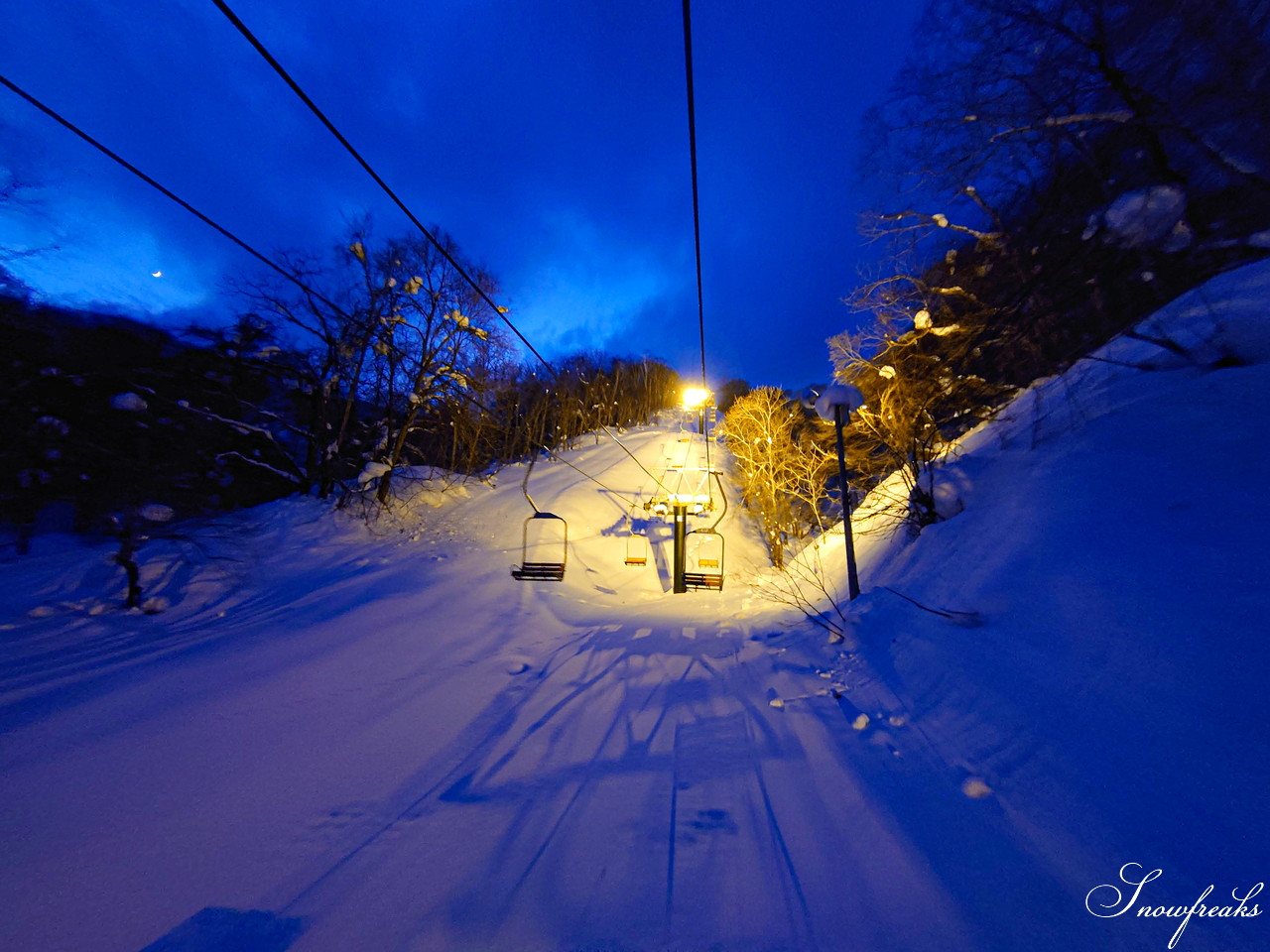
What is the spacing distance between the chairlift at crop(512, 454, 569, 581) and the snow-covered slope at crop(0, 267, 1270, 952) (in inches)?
197

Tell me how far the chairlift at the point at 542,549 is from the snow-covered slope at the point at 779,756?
5.00m

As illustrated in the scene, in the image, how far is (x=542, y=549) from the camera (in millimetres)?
14719

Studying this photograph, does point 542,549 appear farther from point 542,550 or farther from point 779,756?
point 779,756

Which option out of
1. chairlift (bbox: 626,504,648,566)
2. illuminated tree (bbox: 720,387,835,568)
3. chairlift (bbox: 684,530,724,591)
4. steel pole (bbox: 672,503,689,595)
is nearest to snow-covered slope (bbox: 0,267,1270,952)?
steel pole (bbox: 672,503,689,595)

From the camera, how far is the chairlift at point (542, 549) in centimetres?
1136

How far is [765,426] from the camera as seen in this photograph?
19.8 m

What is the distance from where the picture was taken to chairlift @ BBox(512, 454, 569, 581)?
11.4m

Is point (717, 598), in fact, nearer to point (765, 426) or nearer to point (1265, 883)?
point (1265, 883)

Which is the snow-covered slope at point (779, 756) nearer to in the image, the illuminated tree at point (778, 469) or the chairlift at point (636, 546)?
the chairlift at point (636, 546)

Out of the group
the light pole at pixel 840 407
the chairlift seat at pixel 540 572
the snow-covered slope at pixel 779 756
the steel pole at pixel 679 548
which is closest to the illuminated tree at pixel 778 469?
the steel pole at pixel 679 548

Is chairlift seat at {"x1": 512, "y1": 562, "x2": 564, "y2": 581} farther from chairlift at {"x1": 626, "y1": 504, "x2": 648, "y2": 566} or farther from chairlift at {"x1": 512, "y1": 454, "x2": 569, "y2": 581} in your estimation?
chairlift at {"x1": 626, "y1": 504, "x2": 648, "y2": 566}

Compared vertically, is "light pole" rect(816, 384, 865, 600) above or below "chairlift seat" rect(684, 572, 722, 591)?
above

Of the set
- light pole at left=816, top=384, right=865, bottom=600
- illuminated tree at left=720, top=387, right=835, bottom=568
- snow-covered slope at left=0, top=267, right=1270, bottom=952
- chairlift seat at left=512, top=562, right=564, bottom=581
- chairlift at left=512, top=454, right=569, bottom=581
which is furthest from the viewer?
illuminated tree at left=720, top=387, right=835, bottom=568

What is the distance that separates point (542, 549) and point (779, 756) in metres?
12.3
